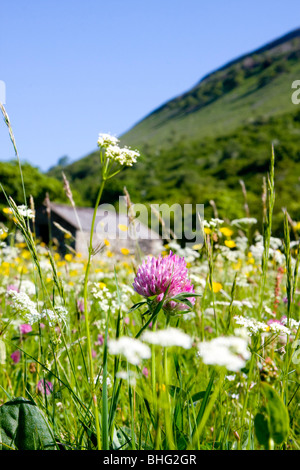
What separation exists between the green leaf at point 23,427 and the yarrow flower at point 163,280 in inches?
18.8

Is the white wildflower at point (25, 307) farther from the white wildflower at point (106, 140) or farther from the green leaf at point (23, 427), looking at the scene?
the white wildflower at point (106, 140)

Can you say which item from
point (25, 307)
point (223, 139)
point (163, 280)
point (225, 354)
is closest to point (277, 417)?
point (225, 354)

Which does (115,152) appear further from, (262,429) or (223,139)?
(223,139)

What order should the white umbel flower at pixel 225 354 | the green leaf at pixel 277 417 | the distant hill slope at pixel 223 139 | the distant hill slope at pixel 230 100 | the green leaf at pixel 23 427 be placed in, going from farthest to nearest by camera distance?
the distant hill slope at pixel 230 100 < the distant hill slope at pixel 223 139 < the green leaf at pixel 23 427 < the green leaf at pixel 277 417 < the white umbel flower at pixel 225 354

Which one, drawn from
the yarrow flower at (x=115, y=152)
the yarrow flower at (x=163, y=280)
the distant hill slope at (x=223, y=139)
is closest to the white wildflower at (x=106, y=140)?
the yarrow flower at (x=115, y=152)

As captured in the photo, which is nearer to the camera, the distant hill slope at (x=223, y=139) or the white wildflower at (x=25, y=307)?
the white wildflower at (x=25, y=307)

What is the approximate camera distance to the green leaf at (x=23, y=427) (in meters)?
1.16

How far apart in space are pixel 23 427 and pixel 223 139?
321 ft

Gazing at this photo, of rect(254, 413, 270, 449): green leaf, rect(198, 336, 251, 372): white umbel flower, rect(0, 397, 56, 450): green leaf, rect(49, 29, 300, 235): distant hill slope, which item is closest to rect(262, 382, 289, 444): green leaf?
rect(254, 413, 270, 449): green leaf

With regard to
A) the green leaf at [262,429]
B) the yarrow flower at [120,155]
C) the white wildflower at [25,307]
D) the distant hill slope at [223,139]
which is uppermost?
the distant hill slope at [223,139]

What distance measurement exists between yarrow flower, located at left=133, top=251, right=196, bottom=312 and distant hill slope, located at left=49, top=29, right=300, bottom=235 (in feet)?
99.6

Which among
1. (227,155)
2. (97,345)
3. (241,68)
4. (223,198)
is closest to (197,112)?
(241,68)

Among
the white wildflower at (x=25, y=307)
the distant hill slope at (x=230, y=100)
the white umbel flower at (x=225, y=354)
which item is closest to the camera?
the white umbel flower at (x=225, y=354)
